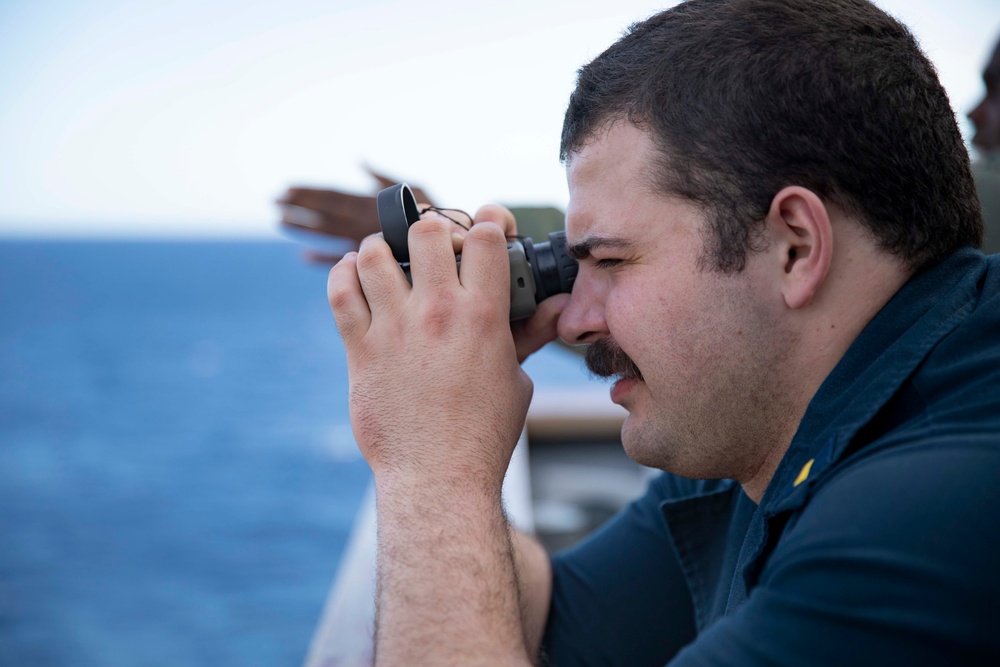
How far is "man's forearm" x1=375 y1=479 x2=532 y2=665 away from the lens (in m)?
1.20

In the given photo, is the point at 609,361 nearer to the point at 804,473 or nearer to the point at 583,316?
the point at 583,316

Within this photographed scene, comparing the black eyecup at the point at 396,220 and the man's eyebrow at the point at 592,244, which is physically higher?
the black eyecup at the point at 396,220

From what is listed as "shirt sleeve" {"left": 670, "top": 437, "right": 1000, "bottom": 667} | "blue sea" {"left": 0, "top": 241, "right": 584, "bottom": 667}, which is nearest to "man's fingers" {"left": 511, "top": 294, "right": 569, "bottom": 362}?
"shirt sleeve" {"left": 670, "top": 437, "right": 1000, "bottom": 667}

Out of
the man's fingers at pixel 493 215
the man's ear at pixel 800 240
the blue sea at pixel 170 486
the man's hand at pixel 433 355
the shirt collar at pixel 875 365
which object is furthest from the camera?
the blue sea at pixel 170 486

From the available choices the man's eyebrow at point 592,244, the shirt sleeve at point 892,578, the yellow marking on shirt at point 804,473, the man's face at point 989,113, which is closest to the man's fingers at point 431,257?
the man's eyebrow at point 592,244

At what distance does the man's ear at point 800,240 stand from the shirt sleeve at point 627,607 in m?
0.64

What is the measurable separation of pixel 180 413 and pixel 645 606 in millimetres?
40742

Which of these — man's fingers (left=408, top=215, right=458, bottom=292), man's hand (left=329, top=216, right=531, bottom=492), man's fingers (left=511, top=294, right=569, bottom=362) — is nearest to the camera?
man's hand (left=329, top=216, right=531, bottom=492)

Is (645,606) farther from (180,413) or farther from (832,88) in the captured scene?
(180,413)

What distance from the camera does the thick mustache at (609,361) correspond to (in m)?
1.54

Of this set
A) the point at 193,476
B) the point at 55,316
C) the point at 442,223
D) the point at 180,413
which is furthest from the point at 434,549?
the point at 55,316

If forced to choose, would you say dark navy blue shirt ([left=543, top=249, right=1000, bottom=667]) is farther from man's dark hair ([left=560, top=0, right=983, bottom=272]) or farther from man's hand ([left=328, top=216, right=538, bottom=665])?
man's hand ([left=328, top=216, right=538, bottom=665])

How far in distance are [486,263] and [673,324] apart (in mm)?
339

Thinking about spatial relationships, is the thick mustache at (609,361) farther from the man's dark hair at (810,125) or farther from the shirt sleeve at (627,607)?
the shirt sleeve at (627,607)
